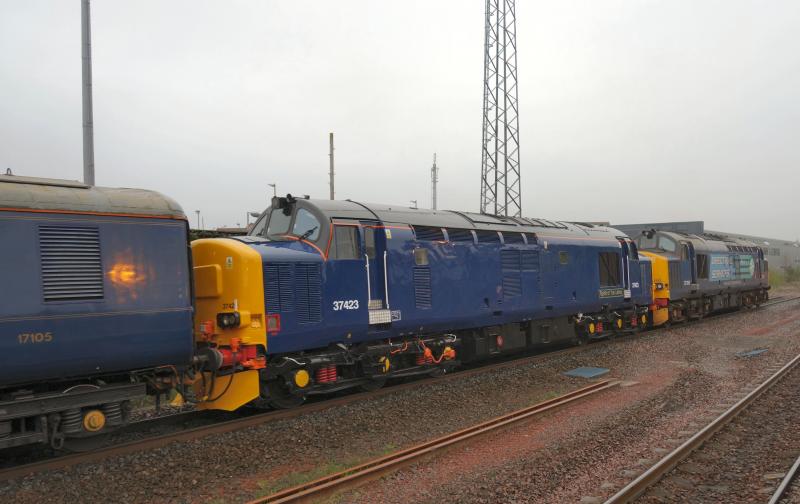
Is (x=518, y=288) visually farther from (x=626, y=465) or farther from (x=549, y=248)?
(x=626, y=465)

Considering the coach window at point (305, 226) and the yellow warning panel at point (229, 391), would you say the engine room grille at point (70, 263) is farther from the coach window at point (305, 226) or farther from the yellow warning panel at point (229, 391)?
the coach window at point (305, 226)

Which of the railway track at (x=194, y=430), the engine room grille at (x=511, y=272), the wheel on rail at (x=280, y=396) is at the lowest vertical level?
the railway track at (x=194, y=430)

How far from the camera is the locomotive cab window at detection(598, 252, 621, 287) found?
16.4m

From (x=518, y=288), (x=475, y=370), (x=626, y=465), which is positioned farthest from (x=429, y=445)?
(x=518, y=288)

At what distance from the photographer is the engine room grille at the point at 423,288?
10.7 metres

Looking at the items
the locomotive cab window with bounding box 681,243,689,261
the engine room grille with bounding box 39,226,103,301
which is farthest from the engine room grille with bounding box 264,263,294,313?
the locomotive cab window with bounding box 681,243,689,261

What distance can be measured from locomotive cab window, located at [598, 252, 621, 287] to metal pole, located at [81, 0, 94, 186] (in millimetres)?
12782

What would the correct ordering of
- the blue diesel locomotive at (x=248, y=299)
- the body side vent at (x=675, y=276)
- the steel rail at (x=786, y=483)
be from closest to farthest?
1. the steel rail at (x=786, y=483)
2. the blue diesel locomotive at (x=248, y=299)
3. the body side vent at (x=675, y=276)

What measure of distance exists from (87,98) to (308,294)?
515 centimetres

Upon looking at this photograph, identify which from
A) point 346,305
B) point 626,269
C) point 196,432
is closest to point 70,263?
point 196,432

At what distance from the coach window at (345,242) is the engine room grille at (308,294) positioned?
52cm

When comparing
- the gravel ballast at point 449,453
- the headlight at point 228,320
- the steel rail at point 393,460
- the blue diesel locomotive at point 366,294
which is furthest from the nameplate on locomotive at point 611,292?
the headlight at point 228,320

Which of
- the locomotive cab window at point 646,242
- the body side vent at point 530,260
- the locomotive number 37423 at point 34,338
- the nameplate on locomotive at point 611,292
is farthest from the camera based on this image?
the locomotive cab window at point 646,242

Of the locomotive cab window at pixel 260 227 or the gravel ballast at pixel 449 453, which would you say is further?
the locomotive cab window at pixel 260 227
